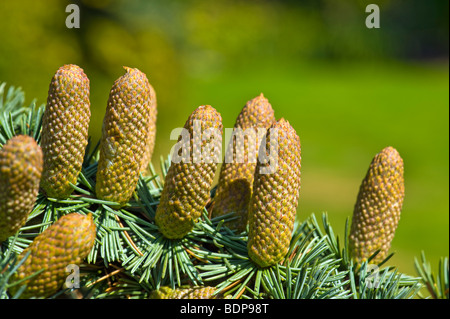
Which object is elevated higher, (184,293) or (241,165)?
(241,165)

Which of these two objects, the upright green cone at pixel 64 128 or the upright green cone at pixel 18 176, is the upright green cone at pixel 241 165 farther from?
the upright green cone at pixel 18 176

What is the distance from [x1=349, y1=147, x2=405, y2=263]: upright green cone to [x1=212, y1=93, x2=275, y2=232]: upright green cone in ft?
0.66

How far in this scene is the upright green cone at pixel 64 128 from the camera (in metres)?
0.84

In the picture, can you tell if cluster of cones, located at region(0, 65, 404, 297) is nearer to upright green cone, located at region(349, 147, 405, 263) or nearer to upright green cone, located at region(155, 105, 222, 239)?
upright green cone, located at region(155, 105, 222, 239)

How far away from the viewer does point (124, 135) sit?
87 centimetres

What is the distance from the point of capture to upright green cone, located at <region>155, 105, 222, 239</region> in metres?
0.84

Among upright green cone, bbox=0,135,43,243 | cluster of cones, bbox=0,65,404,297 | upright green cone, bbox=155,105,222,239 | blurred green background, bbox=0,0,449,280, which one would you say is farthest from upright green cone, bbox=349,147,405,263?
blurred green background, bbox=0,0,449,280

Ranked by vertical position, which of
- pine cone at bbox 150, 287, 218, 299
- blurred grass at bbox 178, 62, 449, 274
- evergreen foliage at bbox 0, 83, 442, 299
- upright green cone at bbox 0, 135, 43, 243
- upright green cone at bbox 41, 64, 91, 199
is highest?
blurred grass at bbox 178, 62, 449, 274

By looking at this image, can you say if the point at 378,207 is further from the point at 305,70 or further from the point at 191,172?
the point at 305,70

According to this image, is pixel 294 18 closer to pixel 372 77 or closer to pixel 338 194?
pixel 372 77

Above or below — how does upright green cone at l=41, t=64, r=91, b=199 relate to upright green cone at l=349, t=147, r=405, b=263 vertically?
above

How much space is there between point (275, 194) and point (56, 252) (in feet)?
1.07

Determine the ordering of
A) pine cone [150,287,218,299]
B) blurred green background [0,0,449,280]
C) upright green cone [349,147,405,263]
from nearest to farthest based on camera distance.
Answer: pine cone [150,287,218,299]
upright green cone [349,147,405,263]
blurred green background [0,0,449,280]

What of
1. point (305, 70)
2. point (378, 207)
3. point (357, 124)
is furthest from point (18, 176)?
point (305, 70)
